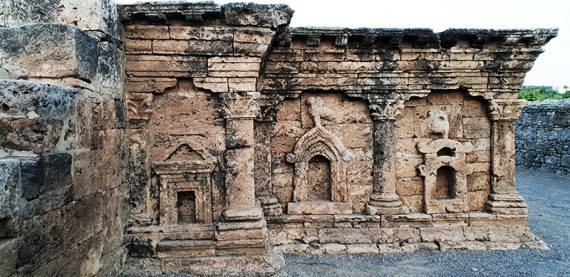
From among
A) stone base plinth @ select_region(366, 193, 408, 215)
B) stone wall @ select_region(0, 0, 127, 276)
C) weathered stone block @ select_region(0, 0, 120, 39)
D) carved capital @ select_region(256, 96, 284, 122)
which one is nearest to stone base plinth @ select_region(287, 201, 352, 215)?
stone base plinth @ select_region(366, 193, 408, 215)

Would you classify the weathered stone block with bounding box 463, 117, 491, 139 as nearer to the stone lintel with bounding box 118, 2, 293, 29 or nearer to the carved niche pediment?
the stone lintel with bounding box 118, 2, 293, 29

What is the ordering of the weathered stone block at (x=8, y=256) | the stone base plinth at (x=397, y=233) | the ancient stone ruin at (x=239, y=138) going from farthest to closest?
1. the stone base plinth at (x=397, y=233)
2. the ancient stone ruin at (x=239, y=138)
3. the weathered stone block at (x=8, y=256)

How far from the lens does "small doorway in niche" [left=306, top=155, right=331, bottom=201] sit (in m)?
6.95

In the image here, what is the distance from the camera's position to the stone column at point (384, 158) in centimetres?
685

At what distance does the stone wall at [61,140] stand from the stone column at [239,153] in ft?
3.96

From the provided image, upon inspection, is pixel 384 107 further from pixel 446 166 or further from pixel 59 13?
pixel 59 13

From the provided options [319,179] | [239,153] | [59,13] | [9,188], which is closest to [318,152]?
[319,179]

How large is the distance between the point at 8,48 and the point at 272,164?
405 centimetres

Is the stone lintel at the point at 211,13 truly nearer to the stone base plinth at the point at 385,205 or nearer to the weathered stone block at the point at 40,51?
the weathered stone block at the point at 40,51

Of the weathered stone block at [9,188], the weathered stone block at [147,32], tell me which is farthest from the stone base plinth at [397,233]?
the weathered stone block at [9,188]

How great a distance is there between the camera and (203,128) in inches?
207

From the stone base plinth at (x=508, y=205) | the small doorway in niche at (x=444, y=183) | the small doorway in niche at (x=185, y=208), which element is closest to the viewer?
the small doorway in niche at (x=185, y=208)

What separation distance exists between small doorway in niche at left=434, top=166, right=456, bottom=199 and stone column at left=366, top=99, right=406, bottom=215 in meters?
0.81

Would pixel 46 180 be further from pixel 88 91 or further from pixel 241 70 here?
pixel 241 70
